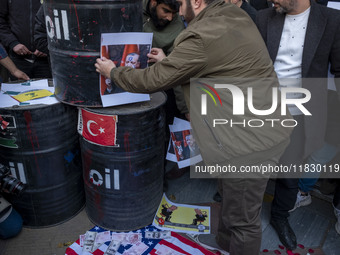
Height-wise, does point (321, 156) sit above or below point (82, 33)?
below

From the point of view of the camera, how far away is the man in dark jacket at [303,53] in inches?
95.8

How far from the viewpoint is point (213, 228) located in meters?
2.98

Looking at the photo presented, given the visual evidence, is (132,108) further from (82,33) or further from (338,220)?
(338,220)

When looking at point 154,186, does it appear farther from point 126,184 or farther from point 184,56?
point 184,56

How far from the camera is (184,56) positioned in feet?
5.94

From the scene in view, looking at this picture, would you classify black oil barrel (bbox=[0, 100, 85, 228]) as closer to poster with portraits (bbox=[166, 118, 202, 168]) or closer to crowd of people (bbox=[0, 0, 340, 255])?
crowd of people (bbox=[0, 0, 340, 255])

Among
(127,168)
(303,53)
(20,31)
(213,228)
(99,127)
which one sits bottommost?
(213,228)

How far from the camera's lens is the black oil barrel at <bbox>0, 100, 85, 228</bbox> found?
254 cm

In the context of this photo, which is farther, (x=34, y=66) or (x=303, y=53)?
(x=34, y=66)

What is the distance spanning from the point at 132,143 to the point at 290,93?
1.28 meters

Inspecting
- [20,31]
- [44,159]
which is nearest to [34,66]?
[20,31]

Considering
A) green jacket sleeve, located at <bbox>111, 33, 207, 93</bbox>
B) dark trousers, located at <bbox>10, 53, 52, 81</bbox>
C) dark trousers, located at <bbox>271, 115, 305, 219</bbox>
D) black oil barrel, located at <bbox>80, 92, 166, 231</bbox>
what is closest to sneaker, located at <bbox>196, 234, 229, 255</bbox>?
black oil barrel, located at <bbox>80, 92, 166, 231</bbox>

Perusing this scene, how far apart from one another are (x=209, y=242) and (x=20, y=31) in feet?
9.56

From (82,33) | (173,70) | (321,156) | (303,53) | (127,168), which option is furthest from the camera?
(321,156)
